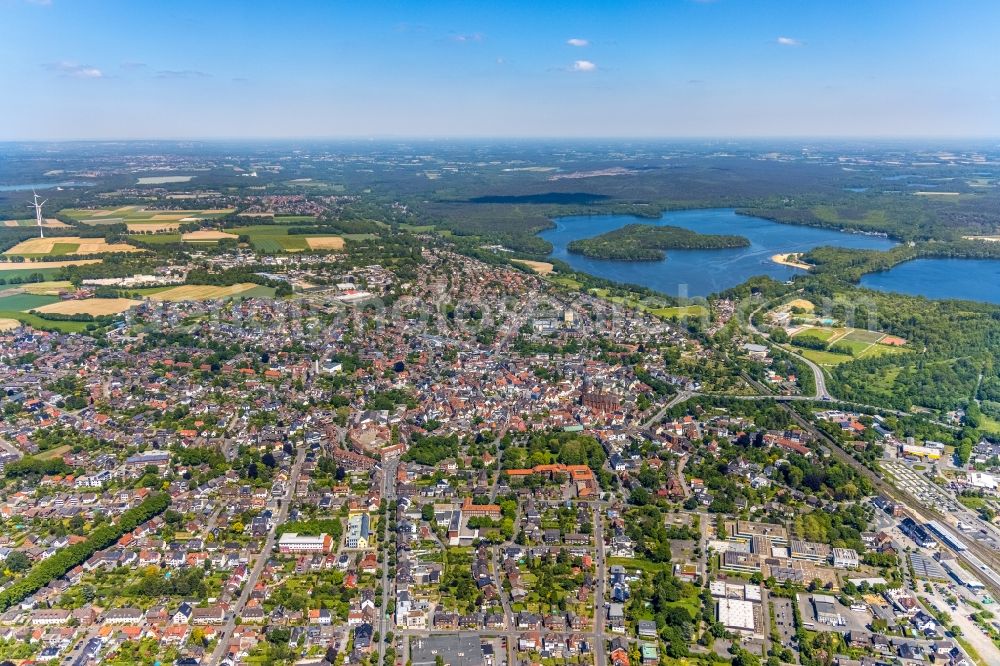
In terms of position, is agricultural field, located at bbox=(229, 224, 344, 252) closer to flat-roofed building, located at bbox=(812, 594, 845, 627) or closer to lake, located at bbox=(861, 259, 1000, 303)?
lake, located at bbox=(861, 259, 1000, 303)

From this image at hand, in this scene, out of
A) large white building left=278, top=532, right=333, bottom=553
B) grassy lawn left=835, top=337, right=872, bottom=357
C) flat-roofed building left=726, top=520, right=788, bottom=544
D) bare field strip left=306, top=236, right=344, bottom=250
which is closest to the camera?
large white building left=278, top=532, right=333, bottom=553

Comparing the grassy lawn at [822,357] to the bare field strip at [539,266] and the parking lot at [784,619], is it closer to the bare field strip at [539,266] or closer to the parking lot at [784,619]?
the parking lot at [784,619]

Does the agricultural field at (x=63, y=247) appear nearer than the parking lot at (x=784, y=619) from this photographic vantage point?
No

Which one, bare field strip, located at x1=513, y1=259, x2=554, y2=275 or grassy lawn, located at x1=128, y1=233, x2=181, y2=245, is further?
grassy lawn, located at x1=128, y1=233, x2=181, y2=245

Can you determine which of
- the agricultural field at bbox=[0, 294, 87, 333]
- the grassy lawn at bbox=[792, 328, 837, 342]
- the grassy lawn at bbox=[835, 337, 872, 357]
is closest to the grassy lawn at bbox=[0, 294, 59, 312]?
the agricultural field at bbox=[0, 294, 87, 333]

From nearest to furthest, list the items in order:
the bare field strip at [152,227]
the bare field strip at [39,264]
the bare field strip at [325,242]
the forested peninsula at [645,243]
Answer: the bare field strip at [39,264]
the forested peninsula at [645,243]
the bare field strip at [325,242]
the bare field strip at [152,227]

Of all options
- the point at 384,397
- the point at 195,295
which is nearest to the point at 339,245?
the point at 195,295

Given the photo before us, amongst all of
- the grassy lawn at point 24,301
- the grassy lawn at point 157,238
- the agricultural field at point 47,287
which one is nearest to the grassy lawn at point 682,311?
the grassy lawn at point 24,301
